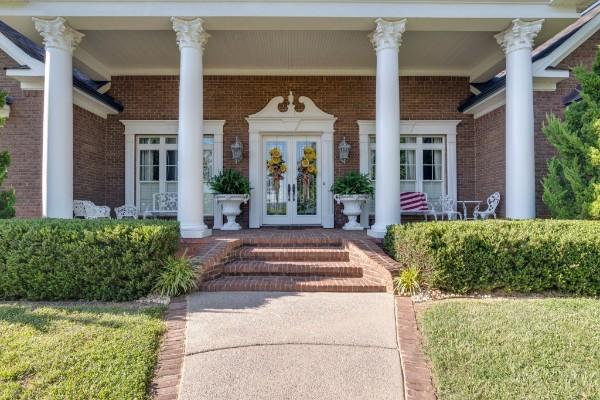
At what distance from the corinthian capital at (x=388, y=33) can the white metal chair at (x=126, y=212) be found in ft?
22.6

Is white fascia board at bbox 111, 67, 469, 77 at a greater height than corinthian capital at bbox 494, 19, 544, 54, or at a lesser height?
greater

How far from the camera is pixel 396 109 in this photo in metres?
7.06

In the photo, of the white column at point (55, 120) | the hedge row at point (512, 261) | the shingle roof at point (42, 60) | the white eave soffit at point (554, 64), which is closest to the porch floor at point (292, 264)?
the hedge row at point (512, 261)

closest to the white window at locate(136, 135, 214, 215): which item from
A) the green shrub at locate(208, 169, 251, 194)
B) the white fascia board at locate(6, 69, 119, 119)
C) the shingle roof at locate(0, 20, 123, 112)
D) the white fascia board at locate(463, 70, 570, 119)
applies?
the white fascia board at locate(6, 69, 119, 119)

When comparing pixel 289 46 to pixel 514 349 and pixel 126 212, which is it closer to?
pixel 126 212

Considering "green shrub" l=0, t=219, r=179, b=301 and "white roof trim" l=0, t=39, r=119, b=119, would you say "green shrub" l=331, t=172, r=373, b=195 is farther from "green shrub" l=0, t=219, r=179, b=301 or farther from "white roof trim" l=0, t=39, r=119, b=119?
"white roof trim" l=0, t=39, r=119, b=119

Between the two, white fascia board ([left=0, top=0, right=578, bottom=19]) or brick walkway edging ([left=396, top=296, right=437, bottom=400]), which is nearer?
brick walkway edging ([left=396, top=296, right=437, bottom=400])

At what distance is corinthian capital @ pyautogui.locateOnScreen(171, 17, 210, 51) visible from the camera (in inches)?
272

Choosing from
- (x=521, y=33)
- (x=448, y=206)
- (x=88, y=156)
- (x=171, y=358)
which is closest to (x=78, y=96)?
(x=88, y=156)

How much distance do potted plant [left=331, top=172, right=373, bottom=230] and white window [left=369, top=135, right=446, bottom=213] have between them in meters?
1.50

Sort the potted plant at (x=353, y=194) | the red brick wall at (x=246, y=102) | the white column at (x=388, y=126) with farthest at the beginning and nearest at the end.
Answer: the red brick wall at (x=246, y=102) < the potted plant at (x=353, y=194) < the white column at (x=388, y=126)

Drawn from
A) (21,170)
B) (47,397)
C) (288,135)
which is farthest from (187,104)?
(47,397)

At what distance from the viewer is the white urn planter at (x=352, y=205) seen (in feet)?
29.1

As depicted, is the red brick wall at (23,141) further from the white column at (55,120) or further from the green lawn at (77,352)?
the green lawn at (77,352)
